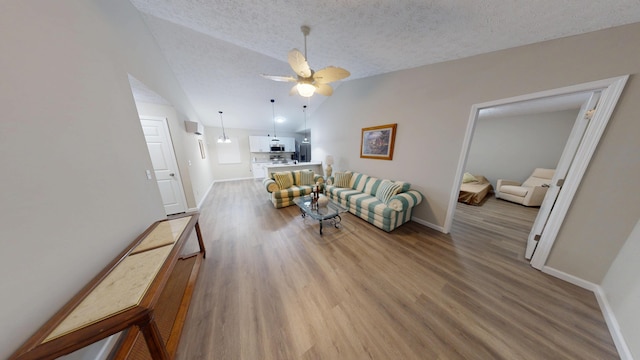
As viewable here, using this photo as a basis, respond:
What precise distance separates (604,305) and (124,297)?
3.59m

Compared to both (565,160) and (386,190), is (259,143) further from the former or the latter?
(565,160)

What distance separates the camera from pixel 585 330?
1.22 metres

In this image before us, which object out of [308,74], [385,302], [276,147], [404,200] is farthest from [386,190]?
[276,147]

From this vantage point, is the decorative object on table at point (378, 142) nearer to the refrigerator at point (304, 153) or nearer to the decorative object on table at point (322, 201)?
the decorative object on table at point (322, 201)

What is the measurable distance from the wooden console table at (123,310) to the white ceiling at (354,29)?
2469 millimetres

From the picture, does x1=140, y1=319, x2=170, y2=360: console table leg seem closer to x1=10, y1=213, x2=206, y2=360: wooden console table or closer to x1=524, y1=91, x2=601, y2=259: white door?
x1=10, y1=213, x2=206, y2=360: wooden console table

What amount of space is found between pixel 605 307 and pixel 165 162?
5867 mm

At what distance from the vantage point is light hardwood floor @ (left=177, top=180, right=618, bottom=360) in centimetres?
114

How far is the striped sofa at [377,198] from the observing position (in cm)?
250

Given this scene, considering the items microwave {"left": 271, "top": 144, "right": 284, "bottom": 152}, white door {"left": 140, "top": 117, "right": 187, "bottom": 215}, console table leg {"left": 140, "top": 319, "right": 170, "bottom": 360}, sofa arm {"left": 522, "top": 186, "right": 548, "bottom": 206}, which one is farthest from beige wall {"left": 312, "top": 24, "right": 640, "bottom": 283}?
microwave {"left": 271, "top": 144, "right": 284, "bottom": 152}

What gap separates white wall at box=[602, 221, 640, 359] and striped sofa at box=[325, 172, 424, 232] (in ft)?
5.34

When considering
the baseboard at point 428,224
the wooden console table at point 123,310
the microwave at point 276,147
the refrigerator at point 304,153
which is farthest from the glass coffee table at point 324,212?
the refrigerator at point 304,153

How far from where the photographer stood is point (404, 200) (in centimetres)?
246

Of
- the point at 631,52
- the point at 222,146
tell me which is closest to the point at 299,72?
the point at 631,52
